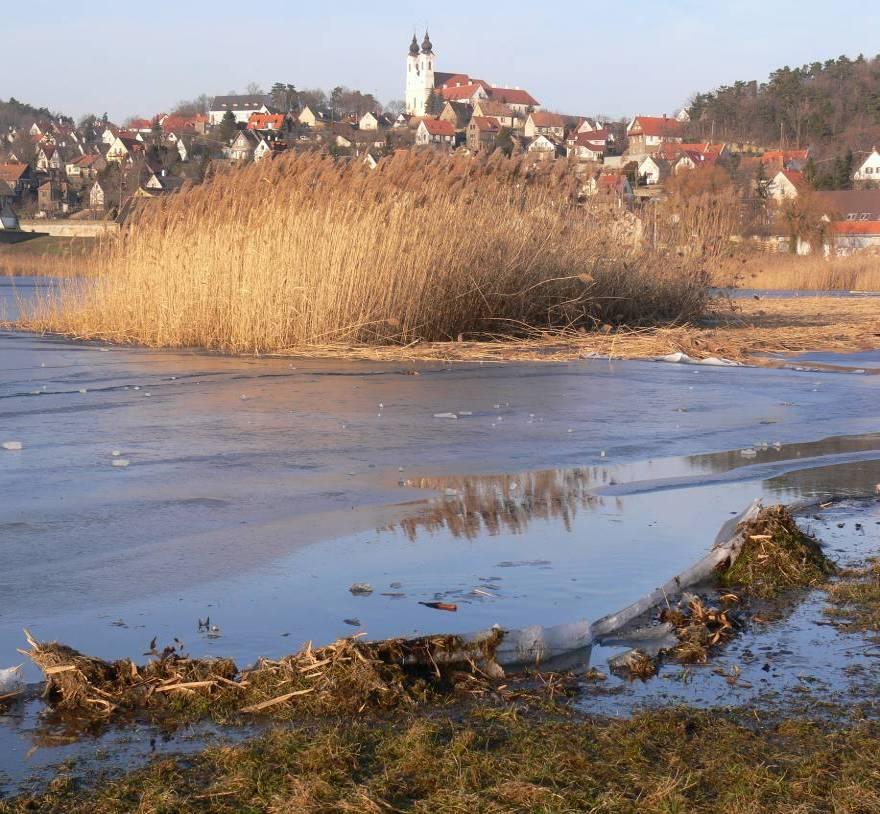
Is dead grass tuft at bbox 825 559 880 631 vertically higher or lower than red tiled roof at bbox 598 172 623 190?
lower

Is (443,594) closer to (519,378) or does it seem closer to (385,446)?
(385,446)

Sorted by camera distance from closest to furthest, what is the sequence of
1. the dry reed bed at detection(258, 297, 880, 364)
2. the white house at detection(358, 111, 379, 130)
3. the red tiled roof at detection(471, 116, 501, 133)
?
the dry reed bed at detection(258, 297, 880, 364), the white house at detection(358, 111, 379, 130), the red tiled roof at detection(471, 116, 501, 133)

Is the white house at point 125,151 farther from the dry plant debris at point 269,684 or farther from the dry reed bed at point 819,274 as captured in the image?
the dry plant debris at point 269,684

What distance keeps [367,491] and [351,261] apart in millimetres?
8240

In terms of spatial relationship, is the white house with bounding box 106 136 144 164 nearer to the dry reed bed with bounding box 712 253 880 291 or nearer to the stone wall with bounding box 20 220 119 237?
the stone wall with bounding box 20 220 119 237

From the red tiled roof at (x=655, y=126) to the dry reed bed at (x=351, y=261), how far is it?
138978 mm

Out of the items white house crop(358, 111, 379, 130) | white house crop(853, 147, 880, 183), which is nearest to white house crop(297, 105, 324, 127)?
white house crop(358, 111, 379, 130)

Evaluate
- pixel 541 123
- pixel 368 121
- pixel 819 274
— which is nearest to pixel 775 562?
pixel 819 274

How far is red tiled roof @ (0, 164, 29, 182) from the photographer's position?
102375 mm

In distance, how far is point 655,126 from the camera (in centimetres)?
16000

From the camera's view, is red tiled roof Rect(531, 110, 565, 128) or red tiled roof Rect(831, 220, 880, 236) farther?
red tiled roof Rect(531, 110, 565, 128)

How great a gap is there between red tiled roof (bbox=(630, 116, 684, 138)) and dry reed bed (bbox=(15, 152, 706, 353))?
139 m

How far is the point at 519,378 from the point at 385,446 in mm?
4499

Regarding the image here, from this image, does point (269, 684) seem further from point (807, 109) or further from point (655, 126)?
point (655, 126)
